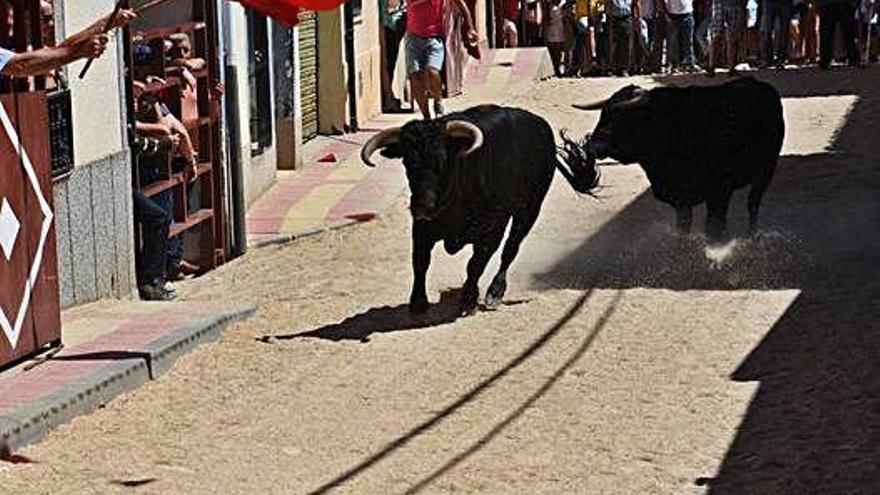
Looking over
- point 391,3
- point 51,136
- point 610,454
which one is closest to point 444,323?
point 51,136

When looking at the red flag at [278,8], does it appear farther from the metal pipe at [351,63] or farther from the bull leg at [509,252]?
the metal pipe at [351,63]

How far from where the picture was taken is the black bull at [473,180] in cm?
1084

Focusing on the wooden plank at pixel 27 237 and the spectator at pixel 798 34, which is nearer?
the wooden plank at pixel 27 237

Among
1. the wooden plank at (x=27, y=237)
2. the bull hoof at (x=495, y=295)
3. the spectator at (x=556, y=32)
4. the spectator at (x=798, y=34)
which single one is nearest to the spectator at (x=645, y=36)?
the spectator at (x=556, y=32)

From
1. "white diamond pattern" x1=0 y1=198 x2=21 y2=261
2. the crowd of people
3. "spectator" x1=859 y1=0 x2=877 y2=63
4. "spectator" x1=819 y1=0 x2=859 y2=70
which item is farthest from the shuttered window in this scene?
"white diamond pattern" x1=0 y1=198 x2=21 y2=261

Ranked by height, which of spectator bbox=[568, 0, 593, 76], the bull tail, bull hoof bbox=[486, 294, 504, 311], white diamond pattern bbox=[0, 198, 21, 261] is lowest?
spectator bbox=[568, 0, 593, 76]

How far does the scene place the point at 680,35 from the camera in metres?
27.4

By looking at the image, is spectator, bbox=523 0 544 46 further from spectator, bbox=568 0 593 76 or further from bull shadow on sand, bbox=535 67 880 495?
bull shadow on sand, bbox=535 67 880 495

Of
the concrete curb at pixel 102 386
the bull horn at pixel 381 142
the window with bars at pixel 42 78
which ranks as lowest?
the concrete curb at pixel 102 386

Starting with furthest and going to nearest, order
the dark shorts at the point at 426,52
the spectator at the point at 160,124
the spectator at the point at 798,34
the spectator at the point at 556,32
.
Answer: the spectator at the point at 556,32, the spectator at the point at 798,34, the dark shorts at the point at 426,52, the spectator at the point at 160,124

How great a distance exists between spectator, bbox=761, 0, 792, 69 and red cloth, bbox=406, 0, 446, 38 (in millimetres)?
8681

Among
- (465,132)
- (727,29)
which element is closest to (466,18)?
(727,29)

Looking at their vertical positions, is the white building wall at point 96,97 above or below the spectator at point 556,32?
above

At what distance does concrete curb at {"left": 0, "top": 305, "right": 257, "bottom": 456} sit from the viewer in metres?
8.47
